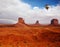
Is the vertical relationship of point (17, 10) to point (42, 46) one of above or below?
above

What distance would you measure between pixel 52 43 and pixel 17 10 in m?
1.78

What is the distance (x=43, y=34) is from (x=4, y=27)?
148 centimetres

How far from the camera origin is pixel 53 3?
19.2ft

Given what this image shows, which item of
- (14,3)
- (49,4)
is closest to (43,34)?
(49,4)

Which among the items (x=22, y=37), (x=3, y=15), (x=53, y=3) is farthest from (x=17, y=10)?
(x=53, y=3)

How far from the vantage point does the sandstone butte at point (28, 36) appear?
5.40 m

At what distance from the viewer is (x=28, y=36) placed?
18.2ft

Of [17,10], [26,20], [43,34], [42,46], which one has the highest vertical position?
[17,10]

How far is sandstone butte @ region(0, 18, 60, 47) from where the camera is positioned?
5402 millimetres

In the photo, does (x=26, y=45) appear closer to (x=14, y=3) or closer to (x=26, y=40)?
(x=26, y=40)

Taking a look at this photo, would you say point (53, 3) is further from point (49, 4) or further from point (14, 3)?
point (14, 3)

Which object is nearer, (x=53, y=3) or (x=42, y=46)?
(x=42, y=46)

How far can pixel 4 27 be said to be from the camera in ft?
18.1

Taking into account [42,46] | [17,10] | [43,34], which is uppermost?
[17,10]
